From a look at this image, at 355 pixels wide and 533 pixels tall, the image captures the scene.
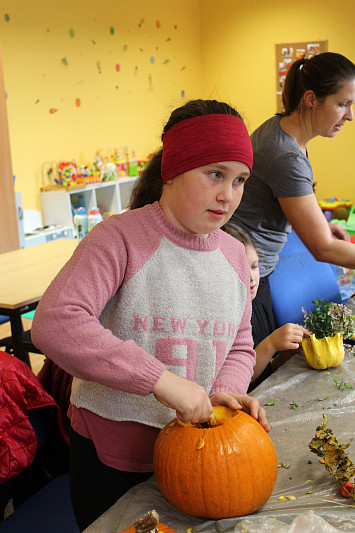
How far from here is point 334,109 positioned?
196cm

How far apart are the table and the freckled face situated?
4.60ft

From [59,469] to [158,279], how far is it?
109 centimetres

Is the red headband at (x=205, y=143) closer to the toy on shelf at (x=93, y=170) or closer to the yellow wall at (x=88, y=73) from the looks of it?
the toy on shelf at (x=93, y=170)

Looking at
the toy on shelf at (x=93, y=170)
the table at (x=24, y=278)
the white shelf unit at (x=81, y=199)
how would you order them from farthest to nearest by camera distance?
1. the toy on shelf at (x=93, y=170)
2. the white shelf unit at (x=81, y=199)
3. the table at (x=24, y=278)

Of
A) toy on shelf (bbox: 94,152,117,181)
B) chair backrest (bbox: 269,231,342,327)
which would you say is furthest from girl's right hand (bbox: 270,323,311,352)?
toy on shelf (bbox: 94,152,117,181)

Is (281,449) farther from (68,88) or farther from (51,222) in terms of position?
(68,88)

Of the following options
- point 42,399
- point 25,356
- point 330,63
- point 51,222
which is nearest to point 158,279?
point 42,399

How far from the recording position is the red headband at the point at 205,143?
100 cm

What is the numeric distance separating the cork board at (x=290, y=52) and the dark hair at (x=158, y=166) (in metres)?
5.89

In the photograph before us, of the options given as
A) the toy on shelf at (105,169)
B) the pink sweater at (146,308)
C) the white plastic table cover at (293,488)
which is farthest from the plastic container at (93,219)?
the pink sweater at (146,308)

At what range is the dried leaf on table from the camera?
981 millimetres

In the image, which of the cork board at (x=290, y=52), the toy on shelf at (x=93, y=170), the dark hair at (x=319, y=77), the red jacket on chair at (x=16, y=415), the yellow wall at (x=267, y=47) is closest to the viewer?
the red jacket on chair at (x=16, y=415)

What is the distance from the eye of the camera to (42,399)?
5.36ft

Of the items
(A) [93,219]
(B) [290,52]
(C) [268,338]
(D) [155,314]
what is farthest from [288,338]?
(B) [290,52]
